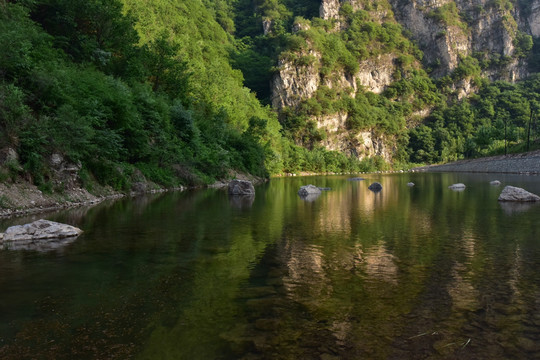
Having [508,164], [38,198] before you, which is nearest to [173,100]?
[38,198]

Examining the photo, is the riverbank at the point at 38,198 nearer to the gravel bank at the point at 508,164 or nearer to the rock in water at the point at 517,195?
the rock in water at the point at 517,195

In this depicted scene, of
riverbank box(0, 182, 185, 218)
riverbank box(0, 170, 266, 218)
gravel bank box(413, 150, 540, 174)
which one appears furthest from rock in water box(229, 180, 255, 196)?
gravel bank box(413, 150, 540, 174)

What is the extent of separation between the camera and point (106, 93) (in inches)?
1248

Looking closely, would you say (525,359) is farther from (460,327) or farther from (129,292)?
(129,292)

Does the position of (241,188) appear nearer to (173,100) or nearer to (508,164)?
(173,100)

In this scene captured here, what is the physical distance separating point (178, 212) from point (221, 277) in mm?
12079

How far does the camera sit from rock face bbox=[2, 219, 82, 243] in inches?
507

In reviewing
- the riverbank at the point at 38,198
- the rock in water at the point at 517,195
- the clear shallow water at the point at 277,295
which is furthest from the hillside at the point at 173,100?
the rock in water at the point at 517,195

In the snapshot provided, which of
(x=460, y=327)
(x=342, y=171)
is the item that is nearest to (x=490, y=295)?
(x=460, y=327)

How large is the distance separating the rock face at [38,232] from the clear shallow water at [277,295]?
0.96 metres

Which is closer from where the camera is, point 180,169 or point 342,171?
point 180,169

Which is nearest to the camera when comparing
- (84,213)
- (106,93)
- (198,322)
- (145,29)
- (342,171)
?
(198,322)

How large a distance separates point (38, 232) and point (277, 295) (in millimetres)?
9524

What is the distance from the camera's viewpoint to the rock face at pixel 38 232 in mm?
12870
